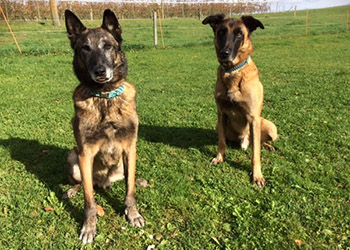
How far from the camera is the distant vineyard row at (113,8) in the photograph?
29859 millimetres

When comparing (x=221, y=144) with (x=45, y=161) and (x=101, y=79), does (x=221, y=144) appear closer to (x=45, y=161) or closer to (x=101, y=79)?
(x=101, y=79)

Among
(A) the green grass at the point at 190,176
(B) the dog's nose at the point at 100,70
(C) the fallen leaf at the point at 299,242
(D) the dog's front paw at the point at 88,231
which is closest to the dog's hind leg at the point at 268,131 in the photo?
(A) the green grass at the point at 190,176

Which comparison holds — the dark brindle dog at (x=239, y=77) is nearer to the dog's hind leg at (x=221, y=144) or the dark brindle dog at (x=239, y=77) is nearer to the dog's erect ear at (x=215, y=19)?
the dog's erect ear at (x=215, y=19)

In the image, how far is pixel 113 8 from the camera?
34562mm

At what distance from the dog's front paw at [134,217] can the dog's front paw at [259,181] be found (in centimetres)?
151

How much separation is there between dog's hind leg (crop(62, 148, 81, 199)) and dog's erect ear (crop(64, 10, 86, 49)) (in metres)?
1.24

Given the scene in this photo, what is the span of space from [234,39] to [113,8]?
114 ft

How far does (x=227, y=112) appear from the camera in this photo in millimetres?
3852

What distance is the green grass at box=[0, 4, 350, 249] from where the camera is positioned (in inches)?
107

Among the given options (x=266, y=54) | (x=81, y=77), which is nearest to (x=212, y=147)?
(x=81, y=77)

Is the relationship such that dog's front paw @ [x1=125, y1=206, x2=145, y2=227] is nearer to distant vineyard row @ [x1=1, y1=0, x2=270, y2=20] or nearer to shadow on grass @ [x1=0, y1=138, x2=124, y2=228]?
shadow on grass @ [x1=0, y1=138, x2=124, y2=228]

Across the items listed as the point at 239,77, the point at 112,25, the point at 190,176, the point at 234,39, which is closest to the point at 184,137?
the point at 190,176

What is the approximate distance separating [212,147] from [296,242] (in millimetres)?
2158

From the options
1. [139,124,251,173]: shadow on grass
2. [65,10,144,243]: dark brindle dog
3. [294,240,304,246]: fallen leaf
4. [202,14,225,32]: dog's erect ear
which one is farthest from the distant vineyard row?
[294,240,304,246]: fallen leaf
